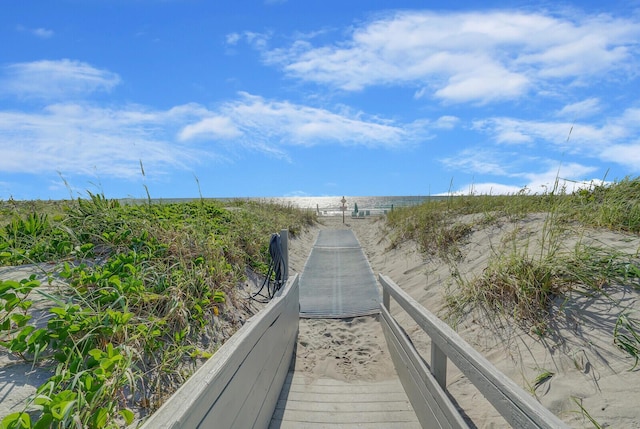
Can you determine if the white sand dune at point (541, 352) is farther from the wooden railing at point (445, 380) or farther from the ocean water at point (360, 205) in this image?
the ocean water at point (360, 205)

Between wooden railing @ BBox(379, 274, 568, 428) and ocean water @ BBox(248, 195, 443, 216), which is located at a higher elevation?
ocean water @ BBox(248, 195, 443, 216)

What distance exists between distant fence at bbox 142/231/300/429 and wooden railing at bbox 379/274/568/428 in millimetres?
1269

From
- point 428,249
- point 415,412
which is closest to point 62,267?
point 415,412

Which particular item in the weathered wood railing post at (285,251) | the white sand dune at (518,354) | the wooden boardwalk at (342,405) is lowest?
the wooden boardwalk at (342,405)

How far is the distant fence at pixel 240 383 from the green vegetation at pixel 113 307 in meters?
0.53

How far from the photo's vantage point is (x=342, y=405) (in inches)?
141

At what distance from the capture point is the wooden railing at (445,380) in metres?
1.76

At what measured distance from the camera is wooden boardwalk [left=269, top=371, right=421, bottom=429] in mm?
3277

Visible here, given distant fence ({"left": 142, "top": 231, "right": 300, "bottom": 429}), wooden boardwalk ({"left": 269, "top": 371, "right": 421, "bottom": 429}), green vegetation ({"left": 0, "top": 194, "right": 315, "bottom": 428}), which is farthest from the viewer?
wooden boardwalk ({"left": 269, "top": 371, "right": 421, "bottom": 429})

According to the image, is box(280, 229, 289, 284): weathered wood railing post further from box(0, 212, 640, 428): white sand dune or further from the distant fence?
box(0, 212, 640, 428): white sand dune

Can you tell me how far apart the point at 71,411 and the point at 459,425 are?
7.11 ft

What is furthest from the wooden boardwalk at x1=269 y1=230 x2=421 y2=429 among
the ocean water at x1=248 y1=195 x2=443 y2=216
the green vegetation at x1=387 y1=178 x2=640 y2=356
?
the ocean water at x1=248 y1=195 x2=443 y2=216

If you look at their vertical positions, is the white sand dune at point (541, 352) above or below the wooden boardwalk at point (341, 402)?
above

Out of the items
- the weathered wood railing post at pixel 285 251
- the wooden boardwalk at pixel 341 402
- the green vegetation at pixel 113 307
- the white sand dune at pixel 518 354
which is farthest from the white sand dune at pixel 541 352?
the green vegetation at pixel 113 307
